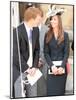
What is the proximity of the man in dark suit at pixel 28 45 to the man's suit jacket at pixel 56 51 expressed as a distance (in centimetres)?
9

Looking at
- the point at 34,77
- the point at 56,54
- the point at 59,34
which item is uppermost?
the point at 59,34

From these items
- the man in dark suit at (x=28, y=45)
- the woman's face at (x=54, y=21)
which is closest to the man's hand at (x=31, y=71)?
the man in dark suit at (x=28, y=45)

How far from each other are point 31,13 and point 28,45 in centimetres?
26

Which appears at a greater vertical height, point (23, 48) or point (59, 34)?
point (59, 34)

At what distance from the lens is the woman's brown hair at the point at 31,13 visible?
1883 mm

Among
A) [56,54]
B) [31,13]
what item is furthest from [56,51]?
[31,13]

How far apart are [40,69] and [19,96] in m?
0.27

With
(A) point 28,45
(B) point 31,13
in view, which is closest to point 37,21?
(B) point 31,13

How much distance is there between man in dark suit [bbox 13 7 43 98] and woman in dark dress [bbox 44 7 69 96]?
0.10 metres

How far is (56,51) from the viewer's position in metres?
1.96

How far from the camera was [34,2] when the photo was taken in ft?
6.24

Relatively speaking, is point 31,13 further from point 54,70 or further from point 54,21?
point 54,70
